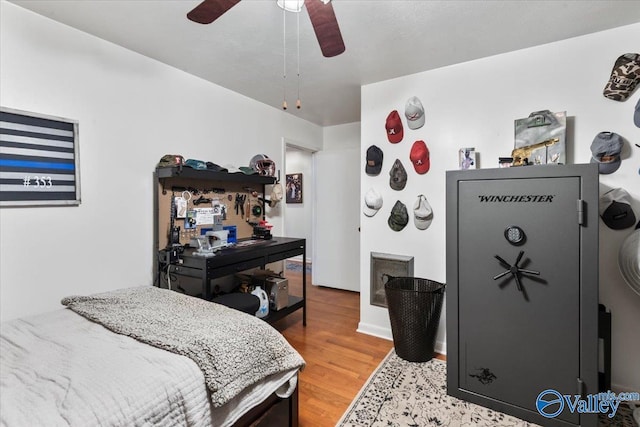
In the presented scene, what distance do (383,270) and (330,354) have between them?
906 millimetres

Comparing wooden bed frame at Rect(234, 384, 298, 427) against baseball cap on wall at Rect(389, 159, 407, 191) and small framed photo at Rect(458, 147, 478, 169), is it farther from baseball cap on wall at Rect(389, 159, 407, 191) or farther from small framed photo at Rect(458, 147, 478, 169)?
small framed photo at Rect(458, 147, 478, 169)

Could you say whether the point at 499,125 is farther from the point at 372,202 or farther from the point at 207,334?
the point at 207,334

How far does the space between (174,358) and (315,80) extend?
8.17 ft

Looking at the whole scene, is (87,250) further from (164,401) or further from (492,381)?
(492,381)

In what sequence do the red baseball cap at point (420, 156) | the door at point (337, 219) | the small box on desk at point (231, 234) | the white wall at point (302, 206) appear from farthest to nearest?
the white wall at point (302, 206)
the door at point (337, 219)
the small box on desk at point (231, 234)
the red baseball cap at point (420, 156)

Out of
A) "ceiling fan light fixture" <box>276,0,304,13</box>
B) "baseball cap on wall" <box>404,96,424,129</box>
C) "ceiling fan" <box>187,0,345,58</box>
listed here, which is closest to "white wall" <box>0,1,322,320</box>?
"ceiling fan" <box>187,0,345,58</box>

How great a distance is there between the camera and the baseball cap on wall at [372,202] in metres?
2.87

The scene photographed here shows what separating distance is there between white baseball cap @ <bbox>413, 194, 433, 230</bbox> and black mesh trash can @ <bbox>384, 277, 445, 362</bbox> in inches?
21.9

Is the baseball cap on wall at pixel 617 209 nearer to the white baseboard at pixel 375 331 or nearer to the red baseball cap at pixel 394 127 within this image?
the red baseball cap at pixel 394 127

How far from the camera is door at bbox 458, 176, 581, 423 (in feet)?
5.47

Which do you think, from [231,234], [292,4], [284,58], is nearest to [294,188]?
[231,234]

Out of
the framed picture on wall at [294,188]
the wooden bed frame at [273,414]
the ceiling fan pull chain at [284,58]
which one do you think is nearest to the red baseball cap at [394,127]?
the ceiling fan pull chain at [284,58]

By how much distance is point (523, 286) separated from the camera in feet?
5.86

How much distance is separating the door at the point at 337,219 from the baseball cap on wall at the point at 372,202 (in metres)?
1.24
